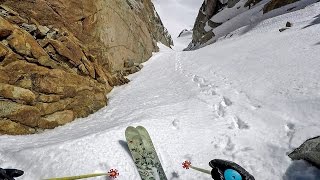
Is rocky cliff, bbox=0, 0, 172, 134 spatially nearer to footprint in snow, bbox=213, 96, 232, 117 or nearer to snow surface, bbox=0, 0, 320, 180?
snow surface, bbox=0, 0, 320, 180

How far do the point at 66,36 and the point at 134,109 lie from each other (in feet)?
17.3

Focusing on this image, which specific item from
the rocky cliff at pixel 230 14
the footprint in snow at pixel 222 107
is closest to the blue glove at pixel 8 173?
the footprint in snow at pixel 222 107

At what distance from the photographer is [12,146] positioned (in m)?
9.08

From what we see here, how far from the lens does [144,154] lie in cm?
795

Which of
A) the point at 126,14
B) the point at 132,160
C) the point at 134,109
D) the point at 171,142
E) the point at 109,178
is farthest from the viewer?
the point at 126,14

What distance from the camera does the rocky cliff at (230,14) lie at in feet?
111

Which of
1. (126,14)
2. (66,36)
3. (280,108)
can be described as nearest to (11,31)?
(66,36)

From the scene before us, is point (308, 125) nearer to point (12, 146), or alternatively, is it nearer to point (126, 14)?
point (12, 146)

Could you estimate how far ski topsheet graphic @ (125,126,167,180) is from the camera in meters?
7.39

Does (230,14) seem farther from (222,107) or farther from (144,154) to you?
(144,154)

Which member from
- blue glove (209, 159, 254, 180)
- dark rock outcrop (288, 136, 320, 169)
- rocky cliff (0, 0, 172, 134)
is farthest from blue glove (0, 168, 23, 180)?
dark rock outcrop (288, 136, 320, 169)

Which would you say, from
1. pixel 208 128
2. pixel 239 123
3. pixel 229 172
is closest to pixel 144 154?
pixel 208 128

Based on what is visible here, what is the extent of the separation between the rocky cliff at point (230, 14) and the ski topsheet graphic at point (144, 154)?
27.1 m

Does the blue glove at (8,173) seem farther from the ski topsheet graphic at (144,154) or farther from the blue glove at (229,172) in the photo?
the blue glove at (229,172)
